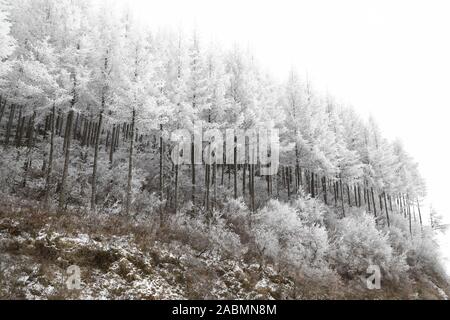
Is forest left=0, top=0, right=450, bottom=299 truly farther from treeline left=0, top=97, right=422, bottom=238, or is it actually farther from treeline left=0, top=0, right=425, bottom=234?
treeline left=0, top=97, right=422, bottom=238

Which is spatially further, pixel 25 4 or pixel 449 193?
pixel 449 193

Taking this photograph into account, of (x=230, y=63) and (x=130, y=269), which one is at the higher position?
(x=230, y=63)

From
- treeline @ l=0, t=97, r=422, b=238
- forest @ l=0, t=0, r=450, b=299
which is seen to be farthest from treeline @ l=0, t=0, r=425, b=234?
treeline @ l=0, t=97, r=422, b=238

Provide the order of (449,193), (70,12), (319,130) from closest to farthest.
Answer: (70,12) < (319,130) < (449,193)

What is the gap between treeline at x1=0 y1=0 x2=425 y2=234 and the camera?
18547mm

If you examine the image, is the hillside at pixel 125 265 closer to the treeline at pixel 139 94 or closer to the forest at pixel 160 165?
the forest at pixel 160 165

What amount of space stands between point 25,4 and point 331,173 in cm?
2549

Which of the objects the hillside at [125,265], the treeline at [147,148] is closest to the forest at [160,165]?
the hillside at [125,265]

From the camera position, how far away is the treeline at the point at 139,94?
60.8 feet

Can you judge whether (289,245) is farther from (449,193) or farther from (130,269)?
(449,193)

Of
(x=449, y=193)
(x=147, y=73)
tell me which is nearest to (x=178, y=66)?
(x=147, y=73)

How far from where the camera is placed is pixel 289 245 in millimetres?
21438

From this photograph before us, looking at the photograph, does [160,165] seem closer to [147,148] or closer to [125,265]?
[125,265]

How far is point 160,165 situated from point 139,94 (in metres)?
4.36
